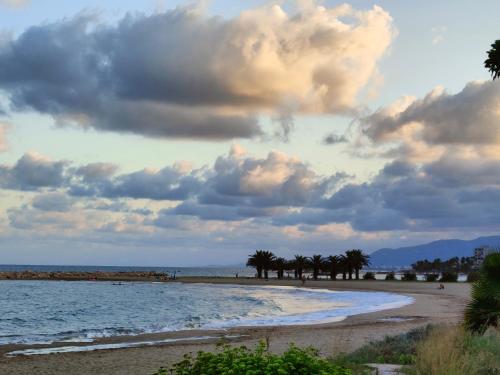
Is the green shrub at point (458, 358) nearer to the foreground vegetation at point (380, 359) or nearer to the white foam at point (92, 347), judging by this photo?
the foreground vegetation at point (380, 359)

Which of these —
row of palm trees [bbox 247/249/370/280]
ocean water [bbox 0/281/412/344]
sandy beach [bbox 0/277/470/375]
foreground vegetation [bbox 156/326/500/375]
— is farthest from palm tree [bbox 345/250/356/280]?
foreground vegetation [bbox 156/326/500/375]

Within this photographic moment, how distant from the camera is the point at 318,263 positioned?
116 metres

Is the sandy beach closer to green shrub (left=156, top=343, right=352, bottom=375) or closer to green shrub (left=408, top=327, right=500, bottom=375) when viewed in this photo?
green shrub (left=408, top=327, right=500, bottom=375)

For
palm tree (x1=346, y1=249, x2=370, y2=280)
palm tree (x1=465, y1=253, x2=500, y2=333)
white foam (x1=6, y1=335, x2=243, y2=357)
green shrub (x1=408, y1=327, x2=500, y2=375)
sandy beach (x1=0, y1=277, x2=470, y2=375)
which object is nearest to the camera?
green shrub (x1=408, y1=327, x2=500, y2=375)

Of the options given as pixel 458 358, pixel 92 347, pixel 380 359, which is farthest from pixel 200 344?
pixel 458 358

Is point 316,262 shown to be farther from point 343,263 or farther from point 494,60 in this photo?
point 494,60

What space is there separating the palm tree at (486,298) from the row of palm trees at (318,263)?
9656 cm

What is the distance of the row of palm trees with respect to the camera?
112 metres

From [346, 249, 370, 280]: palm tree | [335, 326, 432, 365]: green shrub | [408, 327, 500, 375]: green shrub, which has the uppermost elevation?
[346, 249, 370, 280]: palm tree

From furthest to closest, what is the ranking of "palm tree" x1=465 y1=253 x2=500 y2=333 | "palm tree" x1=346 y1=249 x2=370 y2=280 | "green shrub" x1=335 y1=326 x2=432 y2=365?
"palm tree" x1=346 y1=249 x2=370 y2=280, "green shrub" x1=335 y1=326 x2=432 y2=365, "palm tree" x1=465 y1=253 x2=500 y2=333

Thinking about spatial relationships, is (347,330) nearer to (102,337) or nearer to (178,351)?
(178,351)

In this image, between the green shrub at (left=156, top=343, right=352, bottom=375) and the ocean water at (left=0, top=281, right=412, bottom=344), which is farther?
the ocean water at (left=0, top=281, right=412, bottom=344)

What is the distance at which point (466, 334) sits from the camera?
49.9 feet

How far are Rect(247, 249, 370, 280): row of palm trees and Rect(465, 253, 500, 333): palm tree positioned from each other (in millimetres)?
96556
